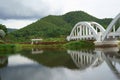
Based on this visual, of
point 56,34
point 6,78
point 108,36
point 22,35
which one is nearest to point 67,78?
point 6,78

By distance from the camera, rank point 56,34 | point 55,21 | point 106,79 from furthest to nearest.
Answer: point 55,21, point 56,34, point 106,79

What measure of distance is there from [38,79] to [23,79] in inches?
39.0

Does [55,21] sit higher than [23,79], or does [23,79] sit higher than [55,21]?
[55,21]

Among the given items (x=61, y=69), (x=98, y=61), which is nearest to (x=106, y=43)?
(x=98, y=61)

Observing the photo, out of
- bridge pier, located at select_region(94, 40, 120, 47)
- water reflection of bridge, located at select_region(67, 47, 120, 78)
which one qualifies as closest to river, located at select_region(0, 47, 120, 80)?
water reflection of bridge, located at select_region(67, 47, 120, 78)

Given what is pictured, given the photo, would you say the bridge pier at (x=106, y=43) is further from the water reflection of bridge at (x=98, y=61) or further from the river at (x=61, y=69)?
the river at (x=61, y=69)

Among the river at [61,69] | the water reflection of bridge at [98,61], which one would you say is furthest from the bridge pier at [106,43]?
the river at [61,69]

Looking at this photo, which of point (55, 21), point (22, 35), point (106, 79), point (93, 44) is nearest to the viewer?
point (106, 79)

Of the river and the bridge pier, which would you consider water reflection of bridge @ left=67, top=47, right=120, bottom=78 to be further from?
the bridge pier

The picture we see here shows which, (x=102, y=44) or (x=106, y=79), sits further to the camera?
(x=102, y=44)

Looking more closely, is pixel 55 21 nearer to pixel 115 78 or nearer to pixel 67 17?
pixel 67 17

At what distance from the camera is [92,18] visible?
6919 inches

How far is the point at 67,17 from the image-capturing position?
18012cm

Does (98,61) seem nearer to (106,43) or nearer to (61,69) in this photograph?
(61,69)
